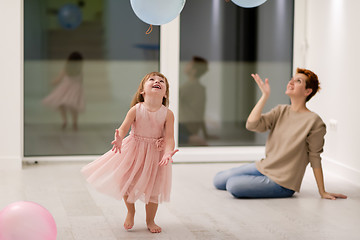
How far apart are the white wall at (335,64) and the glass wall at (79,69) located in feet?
4.51

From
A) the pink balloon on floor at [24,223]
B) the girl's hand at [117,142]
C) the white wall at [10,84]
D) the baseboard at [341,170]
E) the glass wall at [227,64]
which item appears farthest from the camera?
the glass wall at [227,64]

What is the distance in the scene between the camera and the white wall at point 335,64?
4570mm

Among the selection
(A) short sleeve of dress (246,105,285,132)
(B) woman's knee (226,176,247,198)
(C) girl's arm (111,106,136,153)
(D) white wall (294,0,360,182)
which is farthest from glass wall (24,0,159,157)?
(C) girl's arm (111,106,136,153)

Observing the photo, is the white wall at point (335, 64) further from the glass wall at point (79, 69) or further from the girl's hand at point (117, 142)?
the girl's hand at point (117, 142)

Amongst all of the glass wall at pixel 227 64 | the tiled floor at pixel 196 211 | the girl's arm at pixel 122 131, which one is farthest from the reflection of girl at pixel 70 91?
the girl's arm at pixel 122 131

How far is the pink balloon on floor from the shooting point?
236cm

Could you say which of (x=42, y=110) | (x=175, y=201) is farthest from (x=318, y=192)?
(x=42, y=110)

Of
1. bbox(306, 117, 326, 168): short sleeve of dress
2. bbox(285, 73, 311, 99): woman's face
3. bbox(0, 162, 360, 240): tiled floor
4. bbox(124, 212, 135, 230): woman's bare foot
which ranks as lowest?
bbox(0, 162, 360, 240): tiled floor

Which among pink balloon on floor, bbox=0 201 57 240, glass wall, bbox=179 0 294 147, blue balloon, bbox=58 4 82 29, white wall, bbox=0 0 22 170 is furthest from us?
glass wall, bbox=179 0 294 147

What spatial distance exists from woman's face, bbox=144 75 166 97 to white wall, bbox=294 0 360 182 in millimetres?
1983

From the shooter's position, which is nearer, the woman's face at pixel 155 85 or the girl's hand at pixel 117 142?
the girl's hand at pixel 117 142

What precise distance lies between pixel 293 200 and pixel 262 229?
0.77 m

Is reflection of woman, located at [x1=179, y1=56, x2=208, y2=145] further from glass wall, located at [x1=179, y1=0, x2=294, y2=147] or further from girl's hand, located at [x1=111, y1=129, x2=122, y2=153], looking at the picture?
girl's hand, located at [x1=111, y1=129, x2=122, y2=153]

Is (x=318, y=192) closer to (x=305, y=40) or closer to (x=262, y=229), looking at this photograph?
(x=262, y=229)
